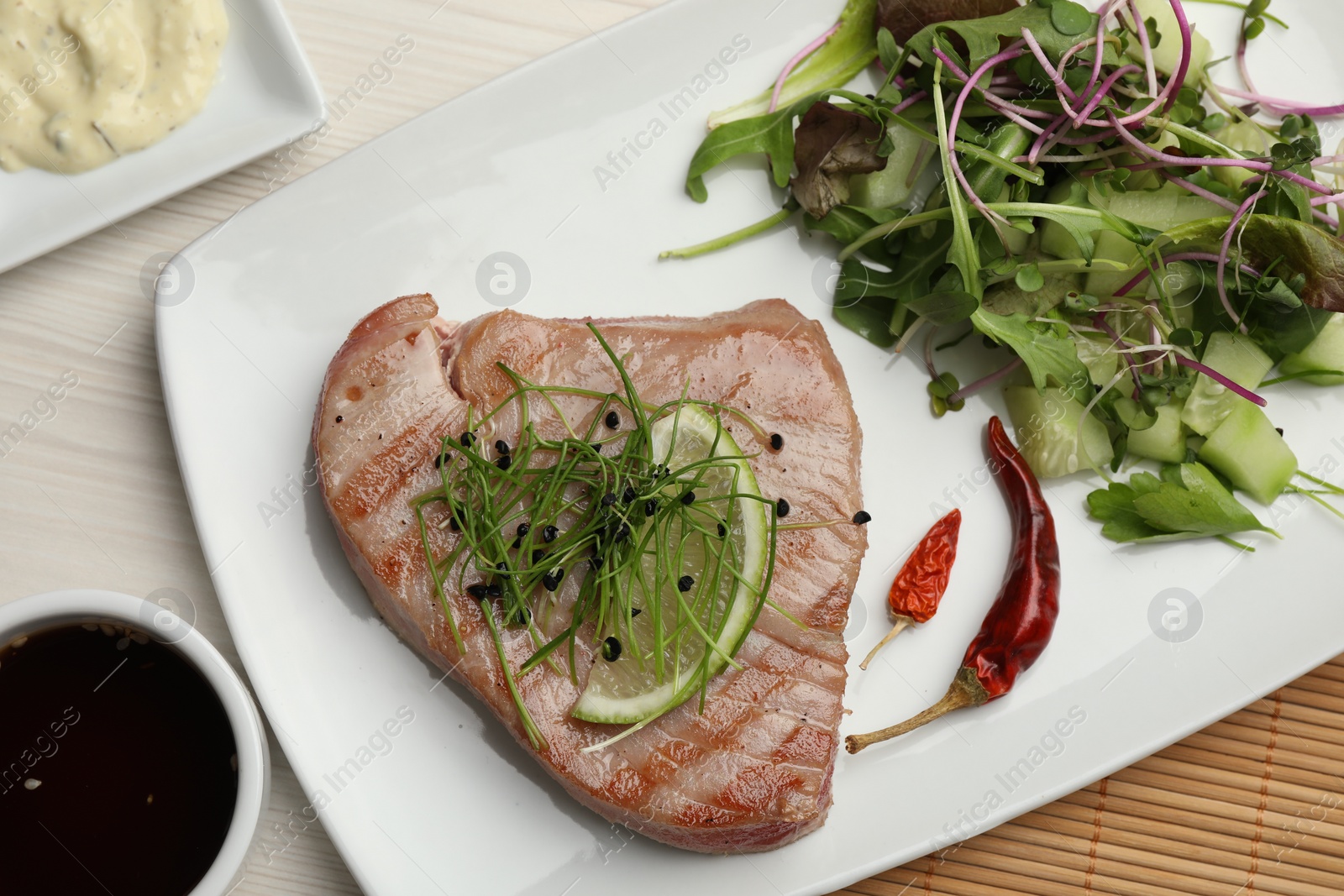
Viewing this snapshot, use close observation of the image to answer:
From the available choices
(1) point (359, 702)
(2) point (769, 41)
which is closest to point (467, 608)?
(1) point (359, 702)

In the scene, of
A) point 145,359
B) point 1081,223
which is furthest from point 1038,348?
point 145,359

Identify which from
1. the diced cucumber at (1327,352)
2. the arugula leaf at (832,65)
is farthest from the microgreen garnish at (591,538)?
the diced cucumber at (1327,352)

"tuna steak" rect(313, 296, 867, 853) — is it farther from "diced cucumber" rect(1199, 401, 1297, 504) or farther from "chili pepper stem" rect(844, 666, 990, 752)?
"diced cucumber" rect(1199, 401, 1297, 504)

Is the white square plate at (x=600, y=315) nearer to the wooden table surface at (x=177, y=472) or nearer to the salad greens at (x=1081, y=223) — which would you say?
the salad greens at (x=1081, y=223)

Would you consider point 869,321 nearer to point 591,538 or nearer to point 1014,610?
point 1014,610

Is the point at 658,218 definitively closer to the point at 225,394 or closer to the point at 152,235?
the point at 225,394

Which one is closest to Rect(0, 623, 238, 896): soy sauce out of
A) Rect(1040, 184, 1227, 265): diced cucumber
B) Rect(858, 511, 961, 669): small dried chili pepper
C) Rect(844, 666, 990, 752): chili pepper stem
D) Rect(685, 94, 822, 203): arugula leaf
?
Rect(844, 666, 990, 752): chili pepper stem

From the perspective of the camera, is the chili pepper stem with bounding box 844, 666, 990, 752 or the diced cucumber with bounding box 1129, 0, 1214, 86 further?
the diced cucumber with bounding box 1129, 0, 1214, 86
